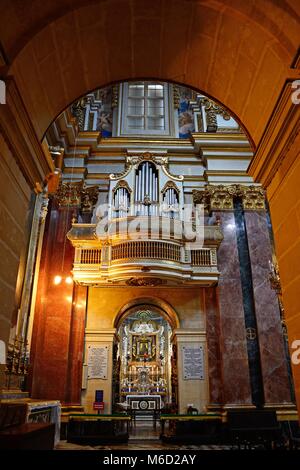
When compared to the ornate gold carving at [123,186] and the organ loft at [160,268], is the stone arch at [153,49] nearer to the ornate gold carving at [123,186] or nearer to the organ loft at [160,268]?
the organ loft at [160,268]

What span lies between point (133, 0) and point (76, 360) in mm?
8929

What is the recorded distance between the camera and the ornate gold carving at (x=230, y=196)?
38.6 feet

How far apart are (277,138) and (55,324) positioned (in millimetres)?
8502

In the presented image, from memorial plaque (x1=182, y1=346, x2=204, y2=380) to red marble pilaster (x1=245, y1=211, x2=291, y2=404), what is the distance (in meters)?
1.69

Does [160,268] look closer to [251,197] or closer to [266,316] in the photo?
[266,316]

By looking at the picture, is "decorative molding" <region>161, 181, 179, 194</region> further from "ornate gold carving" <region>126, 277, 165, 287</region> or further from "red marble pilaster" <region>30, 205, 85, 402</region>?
"red marble pilaster" <region>30, 205, 85, 402</region>

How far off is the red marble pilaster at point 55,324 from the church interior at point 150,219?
1.5 inches

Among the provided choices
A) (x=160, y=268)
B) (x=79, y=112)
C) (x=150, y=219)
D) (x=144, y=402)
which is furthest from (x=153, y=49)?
(x=144, y=402)

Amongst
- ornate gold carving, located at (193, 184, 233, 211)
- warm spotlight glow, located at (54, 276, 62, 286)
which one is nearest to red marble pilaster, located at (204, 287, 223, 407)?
ornate gold carving, located at (193, 184, 233, 211)

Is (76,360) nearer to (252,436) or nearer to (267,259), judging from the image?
(252,436)

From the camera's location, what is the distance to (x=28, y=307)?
8281mm

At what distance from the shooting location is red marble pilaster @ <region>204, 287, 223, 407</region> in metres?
10.0

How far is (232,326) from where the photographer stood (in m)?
10.3
